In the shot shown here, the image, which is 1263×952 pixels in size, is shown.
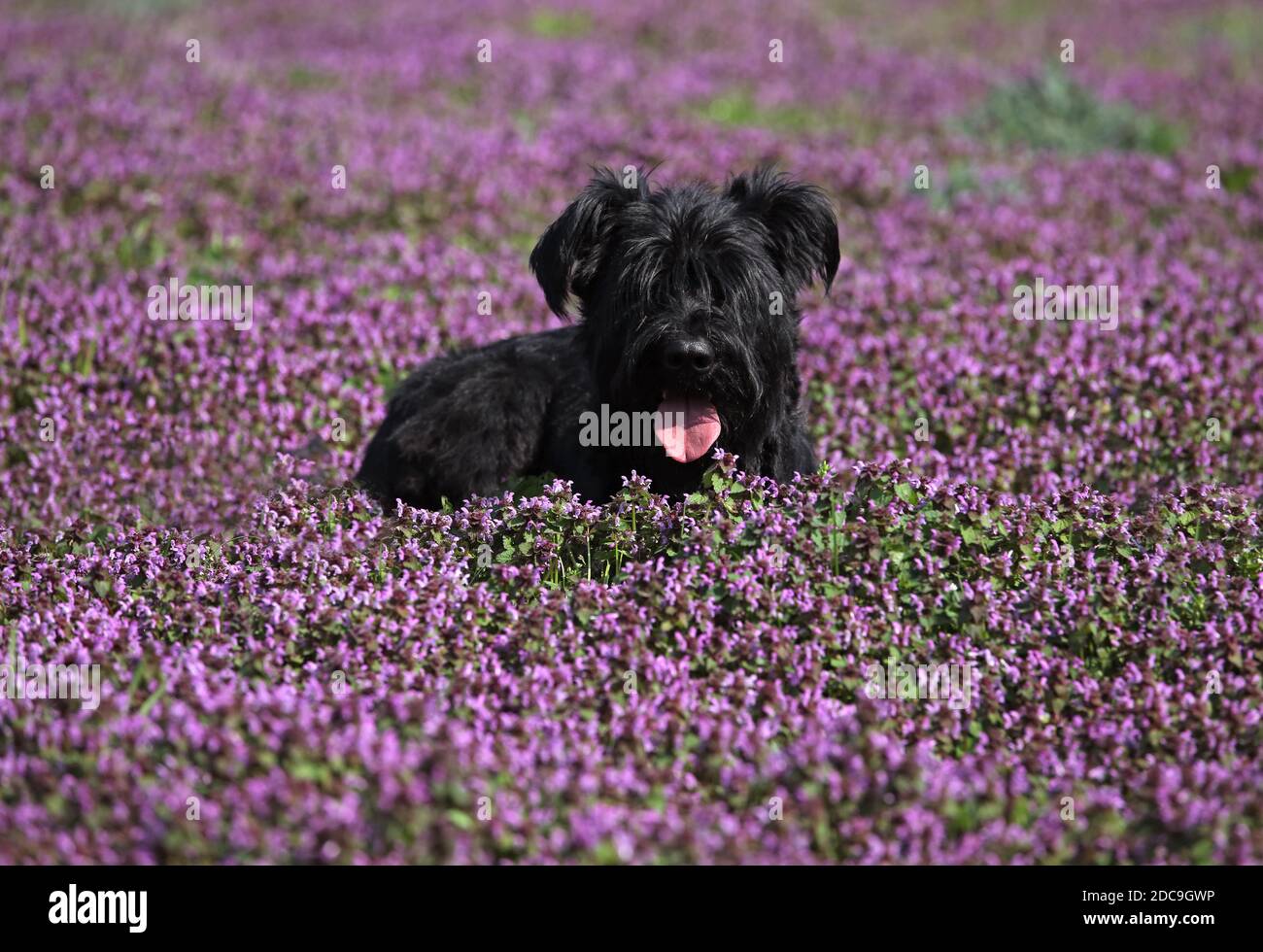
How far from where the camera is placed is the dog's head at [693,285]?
6.27 meters

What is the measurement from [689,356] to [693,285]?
40 cm

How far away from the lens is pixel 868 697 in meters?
5.20

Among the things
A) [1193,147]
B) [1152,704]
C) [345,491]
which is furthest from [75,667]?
[1193,147]

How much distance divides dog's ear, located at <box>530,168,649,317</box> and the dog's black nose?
2.37 feet

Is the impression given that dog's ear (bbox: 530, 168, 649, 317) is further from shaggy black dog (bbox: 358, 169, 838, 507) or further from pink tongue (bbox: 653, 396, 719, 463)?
pink tongue (bbox: 653, 396, 719, 463)

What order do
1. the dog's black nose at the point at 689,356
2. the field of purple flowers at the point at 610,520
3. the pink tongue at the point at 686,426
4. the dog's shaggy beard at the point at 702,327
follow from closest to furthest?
the field of purple flowers at the point at 610,520 → the dog's black nose at the point at 689,356 → the dog's shaggy beard at the point at 702,327 → the pink tongue at the point at 686,426

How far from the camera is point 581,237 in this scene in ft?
21.5

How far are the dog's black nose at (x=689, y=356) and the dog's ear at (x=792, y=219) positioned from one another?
81 cm

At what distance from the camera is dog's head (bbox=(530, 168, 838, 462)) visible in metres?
6.27

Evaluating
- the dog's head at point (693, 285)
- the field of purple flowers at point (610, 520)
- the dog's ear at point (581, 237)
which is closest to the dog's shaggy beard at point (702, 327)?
the dog's head at point (693, 285)

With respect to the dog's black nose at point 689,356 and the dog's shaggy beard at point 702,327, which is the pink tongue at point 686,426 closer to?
the dog's shaggy beard at point 702,327

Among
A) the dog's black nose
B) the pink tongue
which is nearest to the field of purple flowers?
the pink tongue
